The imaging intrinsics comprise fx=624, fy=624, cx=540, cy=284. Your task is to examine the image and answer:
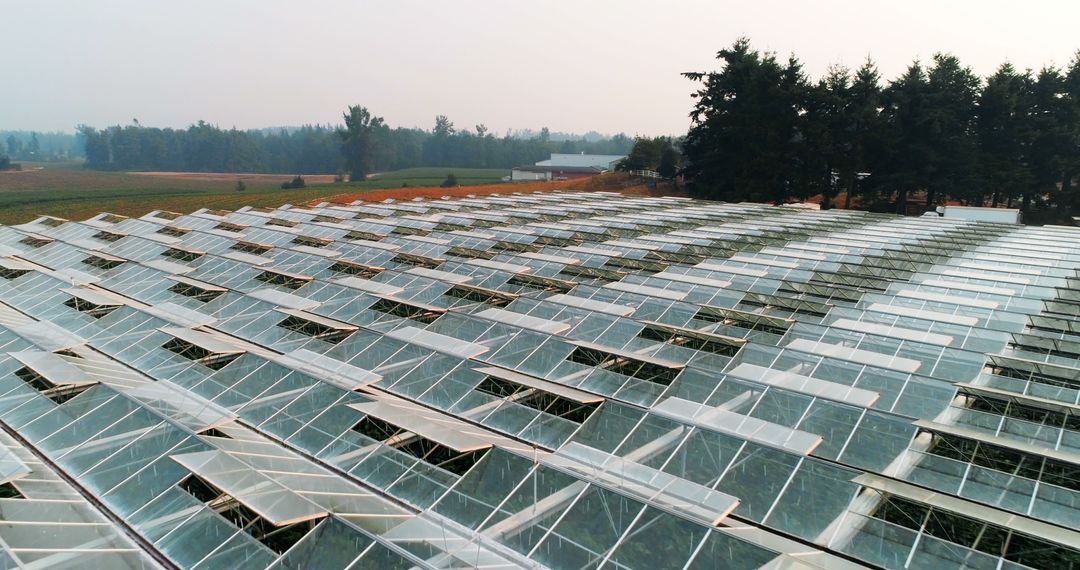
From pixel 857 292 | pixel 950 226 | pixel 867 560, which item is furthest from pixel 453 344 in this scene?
pixel 950 226

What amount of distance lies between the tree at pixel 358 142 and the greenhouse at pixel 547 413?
11516 cm

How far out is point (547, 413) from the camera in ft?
49.9

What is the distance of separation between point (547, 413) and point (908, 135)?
59.5 metres

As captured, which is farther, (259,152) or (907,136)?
(259,152)

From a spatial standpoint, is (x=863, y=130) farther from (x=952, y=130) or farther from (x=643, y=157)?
(x=643, y=157)

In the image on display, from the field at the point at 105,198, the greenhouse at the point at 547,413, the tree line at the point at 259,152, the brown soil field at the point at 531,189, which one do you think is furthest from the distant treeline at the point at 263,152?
the greenhouse at the point at 547,413

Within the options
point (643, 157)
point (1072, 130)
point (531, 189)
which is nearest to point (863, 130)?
point (1072, 130)

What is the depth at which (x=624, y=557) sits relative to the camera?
9656 millimetres

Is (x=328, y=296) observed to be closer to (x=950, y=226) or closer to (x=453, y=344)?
(x=453, y=344)

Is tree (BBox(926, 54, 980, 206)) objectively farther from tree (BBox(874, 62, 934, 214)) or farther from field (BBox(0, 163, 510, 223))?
field (BBox(0, 163, 510, 223))

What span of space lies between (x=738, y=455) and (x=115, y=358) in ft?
Answer: 61.3

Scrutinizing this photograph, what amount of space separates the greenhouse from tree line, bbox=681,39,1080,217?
32.8 metres

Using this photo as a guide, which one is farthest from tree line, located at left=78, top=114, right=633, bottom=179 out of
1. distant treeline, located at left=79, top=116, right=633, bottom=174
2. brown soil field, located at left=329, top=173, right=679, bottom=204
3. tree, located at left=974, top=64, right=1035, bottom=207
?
tree, located at left=974, top=64, right=1035, bottom=207

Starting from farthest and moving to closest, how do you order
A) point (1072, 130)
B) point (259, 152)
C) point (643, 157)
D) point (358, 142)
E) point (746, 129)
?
point (259, 152) < point (358, 142) < point (643, 157) < point (746, 129) < point (1072, 130)
